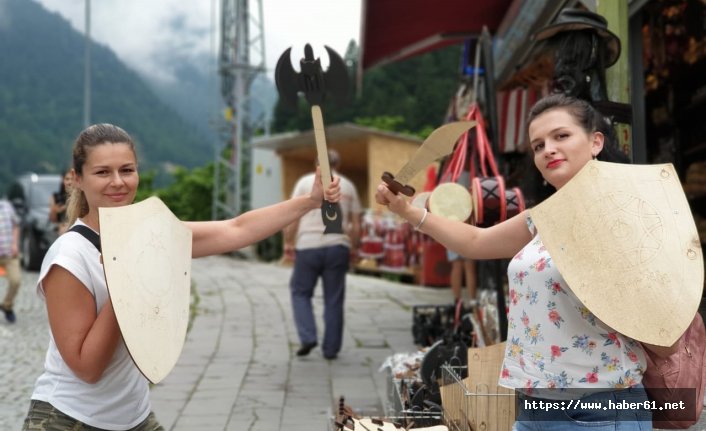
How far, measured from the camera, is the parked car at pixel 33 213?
49.1 ft

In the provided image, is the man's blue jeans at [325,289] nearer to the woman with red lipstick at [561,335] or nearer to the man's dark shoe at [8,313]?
the man's dark shoe at [8,313]

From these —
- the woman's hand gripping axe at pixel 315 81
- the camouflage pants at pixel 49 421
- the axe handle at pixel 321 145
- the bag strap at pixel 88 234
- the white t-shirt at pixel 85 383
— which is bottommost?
the camouflage pants at pixel 49 421

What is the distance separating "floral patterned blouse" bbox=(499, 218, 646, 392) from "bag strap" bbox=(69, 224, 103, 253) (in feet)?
4.06

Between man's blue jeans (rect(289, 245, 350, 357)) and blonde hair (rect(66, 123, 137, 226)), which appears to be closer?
blonde hair (rect(66, 123, 137, 226))

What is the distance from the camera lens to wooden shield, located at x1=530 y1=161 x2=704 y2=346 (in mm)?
1846

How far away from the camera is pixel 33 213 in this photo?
15.4 metres

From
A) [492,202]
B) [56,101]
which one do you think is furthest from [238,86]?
[56,101]

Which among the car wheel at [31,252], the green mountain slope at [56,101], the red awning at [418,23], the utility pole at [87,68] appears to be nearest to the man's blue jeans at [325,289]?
the red awning at [418,23]

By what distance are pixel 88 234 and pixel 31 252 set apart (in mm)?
14275

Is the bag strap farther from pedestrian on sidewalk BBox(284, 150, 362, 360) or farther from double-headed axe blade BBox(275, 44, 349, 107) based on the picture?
pedestrian on sidewalk BBox(284, 150, 362, 360)

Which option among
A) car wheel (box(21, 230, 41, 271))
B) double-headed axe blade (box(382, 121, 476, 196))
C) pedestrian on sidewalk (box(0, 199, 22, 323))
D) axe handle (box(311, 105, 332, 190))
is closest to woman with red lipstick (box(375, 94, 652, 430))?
double-headed axe blade (box(382, 121, 476, 196))

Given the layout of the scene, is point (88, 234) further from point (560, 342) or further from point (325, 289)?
point (325, 289)

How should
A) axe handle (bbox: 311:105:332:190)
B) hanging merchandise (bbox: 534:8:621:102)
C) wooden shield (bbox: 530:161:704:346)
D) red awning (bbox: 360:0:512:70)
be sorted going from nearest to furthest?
wooden shield (bbox: 530:161:704:346) → axe handle (bbox: 311:105:332:190) → hanging merchandise (bbox: 534:8:621:102) → red awning (bbox: 360:0:512:70)

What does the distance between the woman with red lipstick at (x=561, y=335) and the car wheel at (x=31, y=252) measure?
579 inches
